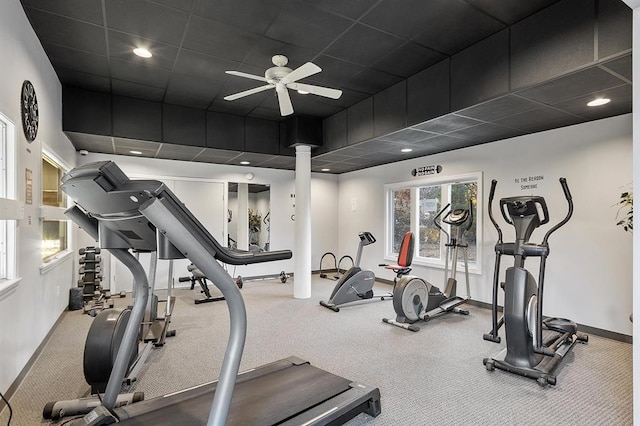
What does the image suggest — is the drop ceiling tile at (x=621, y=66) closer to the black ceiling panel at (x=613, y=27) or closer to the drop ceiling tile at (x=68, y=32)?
the black ceiling panel at (x=613, y=27)

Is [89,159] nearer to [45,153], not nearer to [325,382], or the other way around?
[45,153]

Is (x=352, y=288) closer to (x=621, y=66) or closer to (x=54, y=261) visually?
(x=54, y=261)

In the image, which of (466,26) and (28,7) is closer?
(28,7)

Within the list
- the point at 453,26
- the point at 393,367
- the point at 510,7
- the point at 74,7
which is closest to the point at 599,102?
the point at 510,7

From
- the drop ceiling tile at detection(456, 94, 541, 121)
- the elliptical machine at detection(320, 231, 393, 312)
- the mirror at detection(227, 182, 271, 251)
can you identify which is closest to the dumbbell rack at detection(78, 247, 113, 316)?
the mirror at detection(227, 182, 271, 251)

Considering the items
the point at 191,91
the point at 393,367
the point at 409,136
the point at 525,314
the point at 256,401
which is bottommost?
the point at 393,367

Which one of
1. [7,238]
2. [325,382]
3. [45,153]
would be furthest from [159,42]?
[325,382]

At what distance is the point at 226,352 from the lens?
154 centimetres

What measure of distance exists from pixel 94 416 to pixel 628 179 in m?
5.02

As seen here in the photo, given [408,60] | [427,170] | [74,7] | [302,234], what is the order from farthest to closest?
[427,170] < [302,234] < [408,60] < [74,7]

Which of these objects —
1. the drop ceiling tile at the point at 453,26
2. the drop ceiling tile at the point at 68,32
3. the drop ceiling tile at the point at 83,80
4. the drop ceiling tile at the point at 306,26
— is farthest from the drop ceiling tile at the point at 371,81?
the drop ceiling tile at the point at 83,80

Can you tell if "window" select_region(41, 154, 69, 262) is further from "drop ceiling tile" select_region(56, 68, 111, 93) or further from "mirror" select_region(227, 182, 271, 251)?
"mirror" select_region(227, 182, 271, 251)

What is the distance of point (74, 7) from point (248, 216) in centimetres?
Result: 489

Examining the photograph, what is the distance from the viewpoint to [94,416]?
6.15ft
